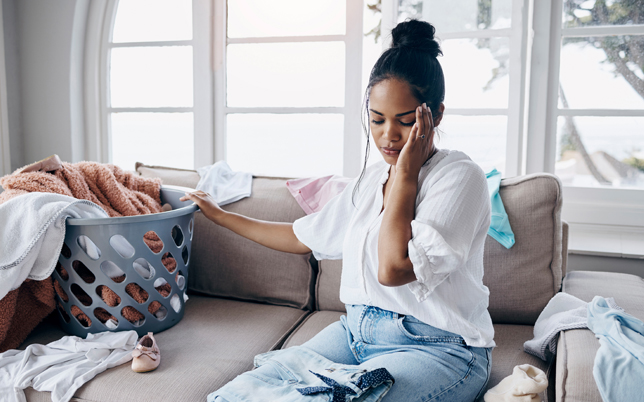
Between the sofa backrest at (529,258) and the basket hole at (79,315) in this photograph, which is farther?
the sofa backrest at (529,258)

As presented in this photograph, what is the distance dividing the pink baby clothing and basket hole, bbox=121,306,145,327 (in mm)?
616

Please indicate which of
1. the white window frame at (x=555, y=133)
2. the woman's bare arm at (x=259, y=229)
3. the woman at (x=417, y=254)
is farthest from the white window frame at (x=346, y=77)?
the woman at (x=417, y=254)

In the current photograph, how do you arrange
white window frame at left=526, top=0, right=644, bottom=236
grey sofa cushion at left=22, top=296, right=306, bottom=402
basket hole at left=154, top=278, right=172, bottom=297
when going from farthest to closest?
white window frame at left=526, top=0, right=644, bottom=236
basket hole at left=154, top=278, right=172, bottom=297
grey sofa cushion at left=22, top=296, right=306, bottom=402

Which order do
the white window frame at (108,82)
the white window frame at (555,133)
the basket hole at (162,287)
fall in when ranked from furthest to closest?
1. the white window frame at (108,82)
2. the white window frame at (555,133)
3. the basket hole at (162,287)

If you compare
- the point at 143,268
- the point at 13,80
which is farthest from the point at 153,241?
the point at 13,80

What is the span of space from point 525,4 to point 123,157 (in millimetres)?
2149

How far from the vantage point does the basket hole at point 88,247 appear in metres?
1.32

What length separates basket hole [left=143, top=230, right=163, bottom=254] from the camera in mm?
1431

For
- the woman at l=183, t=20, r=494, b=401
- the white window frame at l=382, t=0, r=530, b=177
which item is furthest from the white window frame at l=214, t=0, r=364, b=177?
the woman at l=183, t=20, r=494, b=401

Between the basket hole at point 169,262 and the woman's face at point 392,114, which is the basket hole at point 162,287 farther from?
the woman's face at point 392,114

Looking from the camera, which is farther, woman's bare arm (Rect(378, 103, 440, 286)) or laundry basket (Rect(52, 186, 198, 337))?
laundry basket (Rect(52, 186, 198, 337))

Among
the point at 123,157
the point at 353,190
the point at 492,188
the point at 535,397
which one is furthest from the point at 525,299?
the point at 123,157

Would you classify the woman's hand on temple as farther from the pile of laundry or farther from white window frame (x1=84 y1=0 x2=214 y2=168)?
white window frame (x1=84 y1=0 x2=214 y2=168)

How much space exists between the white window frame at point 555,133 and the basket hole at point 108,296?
1.68 metres
